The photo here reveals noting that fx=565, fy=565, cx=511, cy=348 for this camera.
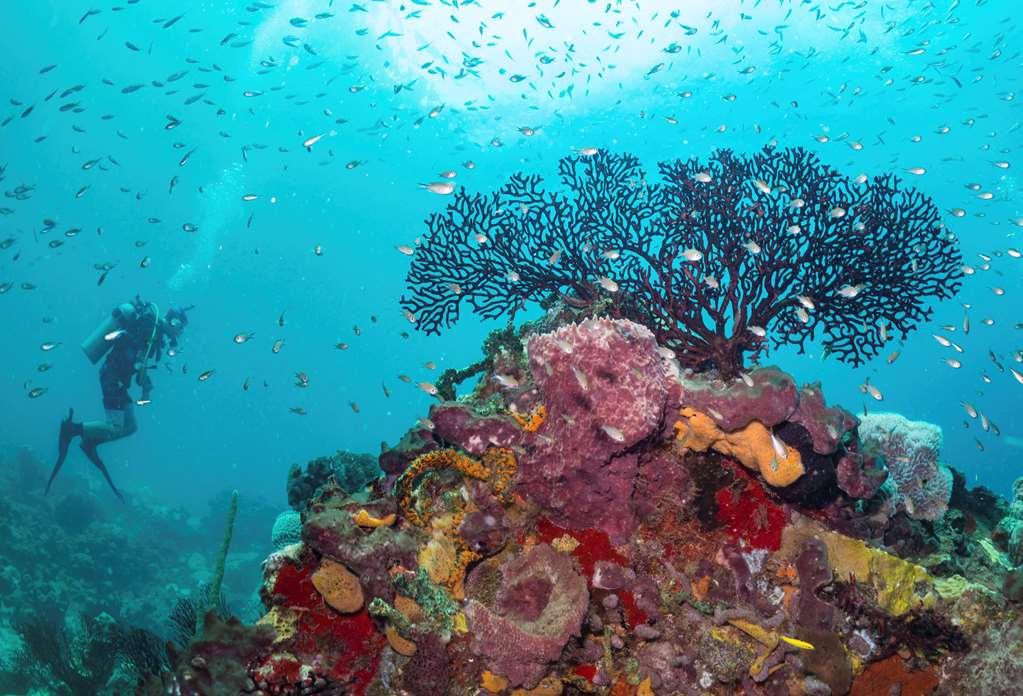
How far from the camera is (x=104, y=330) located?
15727mm

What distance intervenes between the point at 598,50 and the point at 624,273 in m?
49.0

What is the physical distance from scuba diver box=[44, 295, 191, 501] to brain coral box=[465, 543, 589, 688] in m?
15.0

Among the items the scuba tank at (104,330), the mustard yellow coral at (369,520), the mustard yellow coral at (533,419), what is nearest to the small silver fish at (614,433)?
the mustard yellow coral at (533,419)

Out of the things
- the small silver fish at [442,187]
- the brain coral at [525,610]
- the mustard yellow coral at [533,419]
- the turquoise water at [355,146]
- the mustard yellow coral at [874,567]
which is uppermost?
the small silver fish at [442,187]

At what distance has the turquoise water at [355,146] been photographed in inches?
1638

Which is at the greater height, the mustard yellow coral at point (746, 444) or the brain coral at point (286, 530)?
the mustard yellow coral at point (746, 444)

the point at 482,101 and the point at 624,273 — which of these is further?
the point at 482,101

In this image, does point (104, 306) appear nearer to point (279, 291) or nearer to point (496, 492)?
point (279, 291)

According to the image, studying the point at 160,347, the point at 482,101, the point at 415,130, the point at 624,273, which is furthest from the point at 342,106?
the point at 624,273

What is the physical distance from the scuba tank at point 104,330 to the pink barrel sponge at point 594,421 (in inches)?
621

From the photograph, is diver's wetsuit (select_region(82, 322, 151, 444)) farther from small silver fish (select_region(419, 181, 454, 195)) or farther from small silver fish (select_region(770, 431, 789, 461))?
small silver fish (select_region(770, 431, 789, 461))

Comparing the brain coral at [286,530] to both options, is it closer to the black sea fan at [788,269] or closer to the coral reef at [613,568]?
the coral reef at [613,568]

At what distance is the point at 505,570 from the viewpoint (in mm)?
4098

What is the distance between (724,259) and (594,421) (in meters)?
3.66
